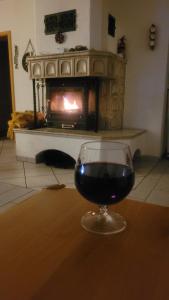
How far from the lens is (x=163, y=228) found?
1.84ft

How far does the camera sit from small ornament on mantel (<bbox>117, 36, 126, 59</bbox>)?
3.04m

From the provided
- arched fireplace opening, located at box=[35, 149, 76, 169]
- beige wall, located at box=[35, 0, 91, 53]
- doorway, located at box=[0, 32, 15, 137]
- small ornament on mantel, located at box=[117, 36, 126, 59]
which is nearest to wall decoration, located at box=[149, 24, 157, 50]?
small ornament on mantel, located at box=[117, 36, 126, 59]

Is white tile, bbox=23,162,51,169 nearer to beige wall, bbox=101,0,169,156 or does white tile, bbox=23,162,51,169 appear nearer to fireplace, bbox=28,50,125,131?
fireplace, bbox=28,50,125,131

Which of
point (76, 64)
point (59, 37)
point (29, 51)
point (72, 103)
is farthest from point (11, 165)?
point (29, 51)

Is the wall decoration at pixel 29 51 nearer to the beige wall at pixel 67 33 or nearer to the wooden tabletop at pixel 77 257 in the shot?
the beige wall at pixel 67 33

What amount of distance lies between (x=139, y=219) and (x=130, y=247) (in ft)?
0.40

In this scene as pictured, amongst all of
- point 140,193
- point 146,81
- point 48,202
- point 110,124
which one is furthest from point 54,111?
point 48,202

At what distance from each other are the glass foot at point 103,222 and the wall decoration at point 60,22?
8.77 ft

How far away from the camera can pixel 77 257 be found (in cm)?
46

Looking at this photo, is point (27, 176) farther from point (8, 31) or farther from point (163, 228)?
point (8, 31)

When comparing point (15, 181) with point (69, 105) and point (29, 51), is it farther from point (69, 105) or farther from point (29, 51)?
point (29, 51)

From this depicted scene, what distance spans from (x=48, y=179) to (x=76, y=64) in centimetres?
124

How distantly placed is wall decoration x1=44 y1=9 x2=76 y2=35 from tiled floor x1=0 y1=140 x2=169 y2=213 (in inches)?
63.0

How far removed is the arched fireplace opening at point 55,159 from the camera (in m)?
2.83
